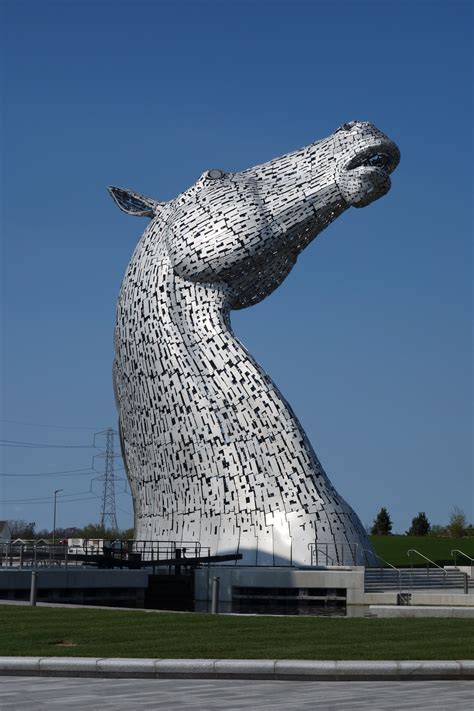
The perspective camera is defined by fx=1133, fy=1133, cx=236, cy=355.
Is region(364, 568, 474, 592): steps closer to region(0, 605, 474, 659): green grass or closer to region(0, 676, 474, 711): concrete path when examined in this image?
region(0, 605, 474, 659): green grass

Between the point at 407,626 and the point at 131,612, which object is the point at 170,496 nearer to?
the point at 131,612

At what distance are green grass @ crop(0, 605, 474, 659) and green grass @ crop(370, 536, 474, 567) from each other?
89.8ft

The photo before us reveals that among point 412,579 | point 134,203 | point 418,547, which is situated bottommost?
point 412,579

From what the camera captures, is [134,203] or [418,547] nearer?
[134,203]

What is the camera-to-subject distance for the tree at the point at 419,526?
6328 cm

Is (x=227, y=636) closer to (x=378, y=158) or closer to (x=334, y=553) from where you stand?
(x=334, y=553)

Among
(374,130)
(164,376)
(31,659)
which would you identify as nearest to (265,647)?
(31,659)

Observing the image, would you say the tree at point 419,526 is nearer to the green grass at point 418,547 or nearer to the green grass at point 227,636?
the green grass at point 418,547

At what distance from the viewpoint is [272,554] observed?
2381 centimetres

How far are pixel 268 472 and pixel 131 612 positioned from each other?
10.4 m

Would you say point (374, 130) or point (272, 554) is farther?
point (374, 130)

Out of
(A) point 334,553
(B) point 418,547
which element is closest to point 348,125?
(A) point 334,553

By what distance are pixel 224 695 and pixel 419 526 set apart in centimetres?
5672

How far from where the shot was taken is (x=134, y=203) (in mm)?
28906
